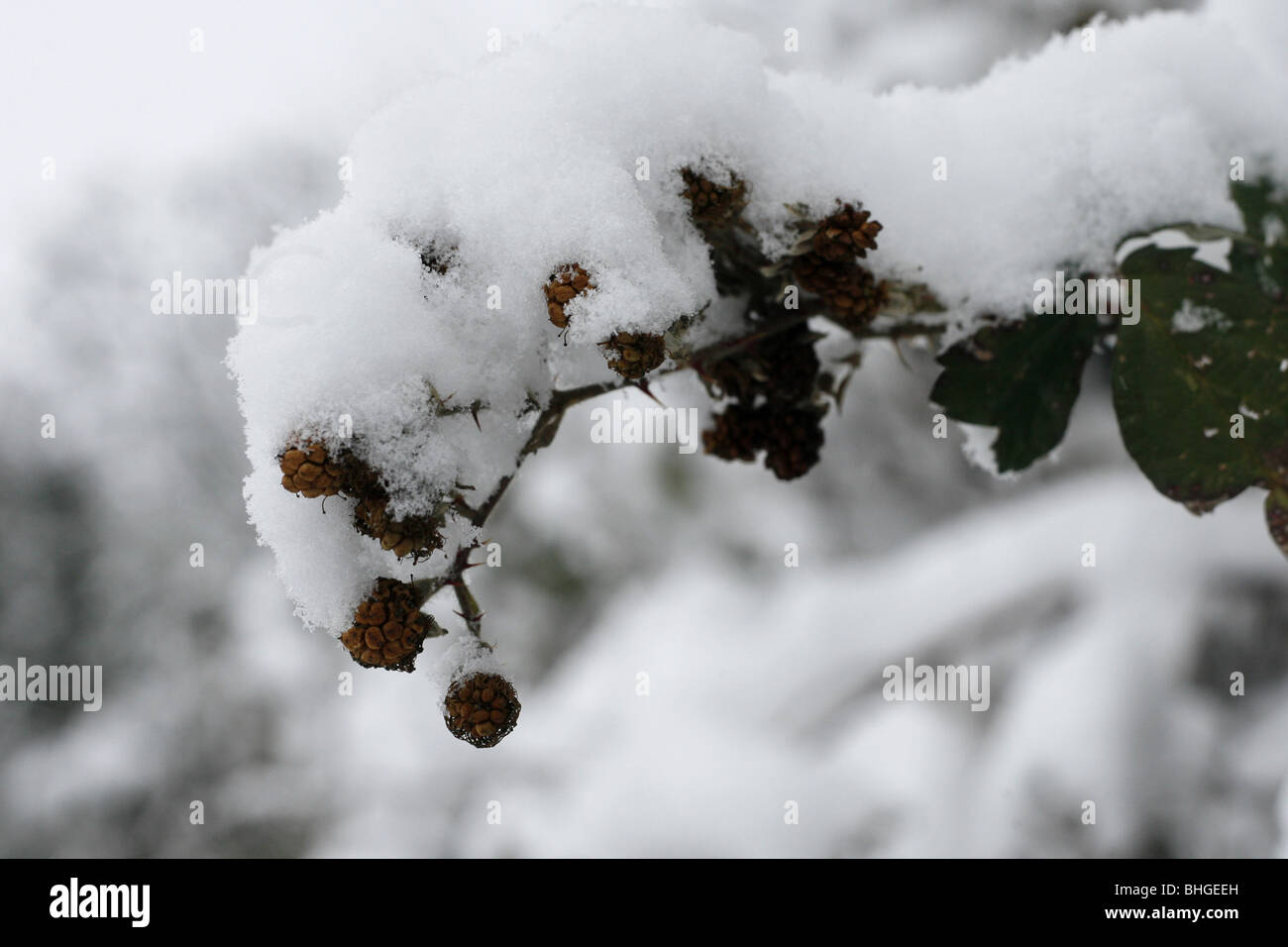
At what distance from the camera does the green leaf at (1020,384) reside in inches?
29.9

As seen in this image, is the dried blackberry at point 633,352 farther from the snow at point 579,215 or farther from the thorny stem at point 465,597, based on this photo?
the thorny stem at point 465,597

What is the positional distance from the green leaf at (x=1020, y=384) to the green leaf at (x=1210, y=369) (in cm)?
4

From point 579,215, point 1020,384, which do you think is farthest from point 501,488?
point 1020,384

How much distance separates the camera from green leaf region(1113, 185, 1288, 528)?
72 centimetres

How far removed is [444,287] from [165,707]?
395cm

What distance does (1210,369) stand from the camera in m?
0.73

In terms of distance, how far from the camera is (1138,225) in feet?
2.41

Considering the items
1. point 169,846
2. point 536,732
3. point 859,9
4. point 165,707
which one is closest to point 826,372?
point 536,732

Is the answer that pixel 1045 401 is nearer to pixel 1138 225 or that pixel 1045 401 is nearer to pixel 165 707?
pixel 1138 225

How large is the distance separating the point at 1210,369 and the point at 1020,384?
5.8 inches

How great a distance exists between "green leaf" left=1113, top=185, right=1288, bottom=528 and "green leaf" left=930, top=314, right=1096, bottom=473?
1.5 inches

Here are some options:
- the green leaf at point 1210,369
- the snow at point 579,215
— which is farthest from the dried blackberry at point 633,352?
the green leaf at point 1210,369

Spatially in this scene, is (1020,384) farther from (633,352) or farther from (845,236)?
(633,352)

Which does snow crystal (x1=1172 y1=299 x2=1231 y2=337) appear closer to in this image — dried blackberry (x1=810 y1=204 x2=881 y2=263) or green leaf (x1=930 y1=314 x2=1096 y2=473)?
green leaf (x1=930 y1=314 x2=1096 y2=473)
